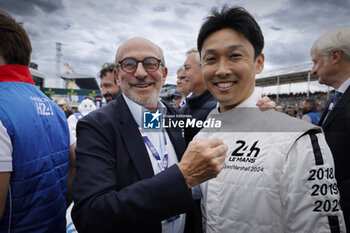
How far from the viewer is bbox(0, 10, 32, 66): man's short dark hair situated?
1310 mm

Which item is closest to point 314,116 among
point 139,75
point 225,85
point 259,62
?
point 259,62

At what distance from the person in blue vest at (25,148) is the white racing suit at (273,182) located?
1.11m

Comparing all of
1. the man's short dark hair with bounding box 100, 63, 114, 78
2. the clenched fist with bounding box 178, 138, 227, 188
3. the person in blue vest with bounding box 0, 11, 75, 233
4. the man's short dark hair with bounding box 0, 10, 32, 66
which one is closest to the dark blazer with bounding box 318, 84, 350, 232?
the clenched fist with bounding box 178, 138, 227, 188

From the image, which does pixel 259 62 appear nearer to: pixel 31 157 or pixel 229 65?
pixel 229 65

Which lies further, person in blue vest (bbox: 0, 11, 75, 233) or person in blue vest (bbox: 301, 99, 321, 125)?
person in blue vest (bbox: 301, 99, 321, 125)

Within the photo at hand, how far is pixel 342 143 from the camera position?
187cm

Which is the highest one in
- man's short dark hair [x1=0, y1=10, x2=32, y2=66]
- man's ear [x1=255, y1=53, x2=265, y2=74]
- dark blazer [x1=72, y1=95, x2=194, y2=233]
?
man's short dark hair [x1=0, y1=10, x2=32, y2=66]

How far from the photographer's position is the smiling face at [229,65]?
1307 mm

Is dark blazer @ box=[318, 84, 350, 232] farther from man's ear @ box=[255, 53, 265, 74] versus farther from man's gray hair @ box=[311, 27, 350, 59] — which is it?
man's ear @ box=[255, 53, 265, 74]

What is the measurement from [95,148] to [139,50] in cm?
84

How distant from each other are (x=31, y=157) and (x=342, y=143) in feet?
8.32

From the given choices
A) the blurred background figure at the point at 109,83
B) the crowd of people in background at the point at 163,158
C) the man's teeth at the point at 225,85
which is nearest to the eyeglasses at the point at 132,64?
the crowd of people in background at the point at 163,158

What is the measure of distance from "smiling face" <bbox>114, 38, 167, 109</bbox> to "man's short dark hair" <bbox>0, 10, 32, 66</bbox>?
0.64 metres

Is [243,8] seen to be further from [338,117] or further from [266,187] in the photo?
[338,117]
